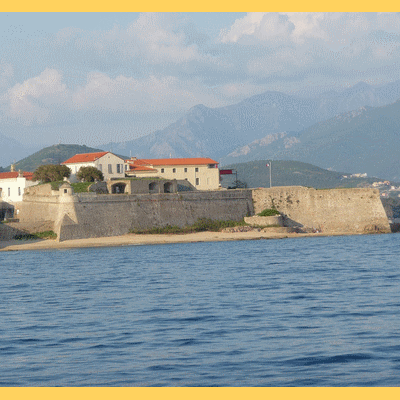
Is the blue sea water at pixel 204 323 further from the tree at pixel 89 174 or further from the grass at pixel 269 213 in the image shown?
the tree at pixel 89 174

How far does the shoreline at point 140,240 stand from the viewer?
65438 millimetres

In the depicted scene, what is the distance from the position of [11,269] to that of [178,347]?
2952 cm

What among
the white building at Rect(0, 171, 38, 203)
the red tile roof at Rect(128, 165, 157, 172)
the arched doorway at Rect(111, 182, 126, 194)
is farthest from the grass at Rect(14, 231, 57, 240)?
the red tile roof at Rect(128, 165, 157, 172)

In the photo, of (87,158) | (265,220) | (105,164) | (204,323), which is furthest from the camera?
(87,158)

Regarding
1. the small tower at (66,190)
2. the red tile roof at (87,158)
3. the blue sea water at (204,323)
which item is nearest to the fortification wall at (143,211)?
the small tower at (66,190)

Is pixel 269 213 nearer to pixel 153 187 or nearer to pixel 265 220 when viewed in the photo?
pixel 265 220

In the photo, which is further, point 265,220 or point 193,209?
point 265,220

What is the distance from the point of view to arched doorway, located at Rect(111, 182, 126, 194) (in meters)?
73.7

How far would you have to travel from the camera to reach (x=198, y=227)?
243 ft

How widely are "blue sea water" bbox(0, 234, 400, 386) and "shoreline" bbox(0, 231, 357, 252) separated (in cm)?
1696

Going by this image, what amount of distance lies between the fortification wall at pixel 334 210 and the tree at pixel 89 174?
18.6 meters

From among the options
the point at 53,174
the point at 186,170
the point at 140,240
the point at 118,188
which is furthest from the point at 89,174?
the point at 186,170

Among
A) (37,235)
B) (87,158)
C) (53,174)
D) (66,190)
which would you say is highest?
(87,158)

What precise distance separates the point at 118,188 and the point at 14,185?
1147 centimetres
